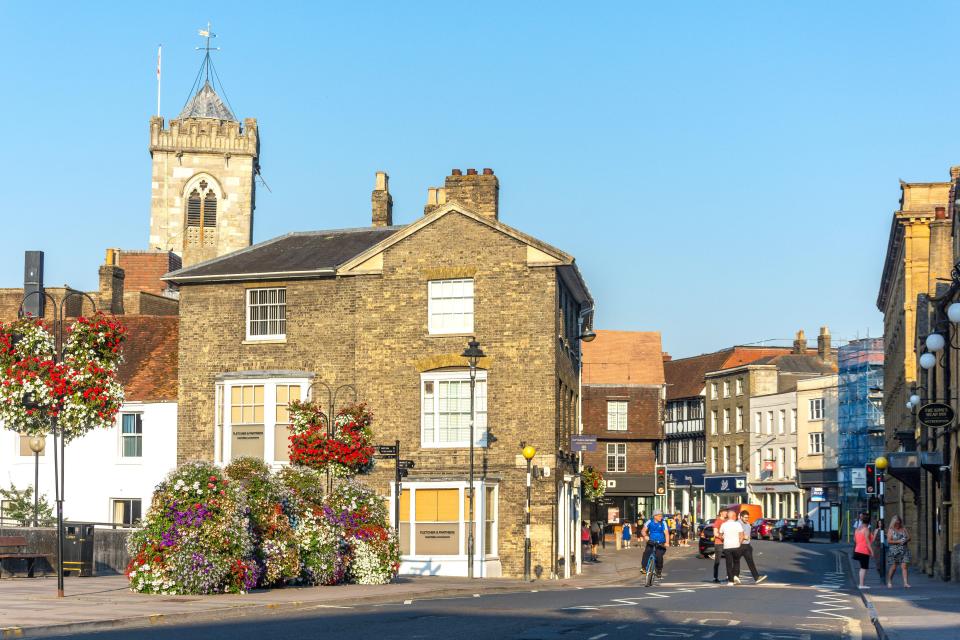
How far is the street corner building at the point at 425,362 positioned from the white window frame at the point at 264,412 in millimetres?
40

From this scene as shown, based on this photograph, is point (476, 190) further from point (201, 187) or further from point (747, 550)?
point (201, 187)

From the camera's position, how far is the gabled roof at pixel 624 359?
83.1 meters

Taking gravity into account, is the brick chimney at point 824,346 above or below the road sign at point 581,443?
above

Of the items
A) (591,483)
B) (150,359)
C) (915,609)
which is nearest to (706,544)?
(591,483)

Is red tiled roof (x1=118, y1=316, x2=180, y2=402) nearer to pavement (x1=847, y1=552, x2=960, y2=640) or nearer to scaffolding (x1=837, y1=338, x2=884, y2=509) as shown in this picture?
pavement (x1=847, y1=552, x2=960, y2=640)

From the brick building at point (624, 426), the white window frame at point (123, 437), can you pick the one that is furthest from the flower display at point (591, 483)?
the brick building at point (624, 426)

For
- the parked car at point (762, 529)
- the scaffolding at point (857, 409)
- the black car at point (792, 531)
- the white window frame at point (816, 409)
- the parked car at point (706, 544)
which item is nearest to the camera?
the parked car at point (706, 544)

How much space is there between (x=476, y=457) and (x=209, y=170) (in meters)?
62.9

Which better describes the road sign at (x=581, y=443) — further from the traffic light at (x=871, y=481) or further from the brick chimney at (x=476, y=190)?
the traffic light at (x=871, y=481)

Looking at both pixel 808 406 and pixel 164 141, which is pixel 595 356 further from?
pixel 164 141

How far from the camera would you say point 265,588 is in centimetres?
2739

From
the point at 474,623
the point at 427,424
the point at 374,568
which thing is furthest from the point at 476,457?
the point at 474,623

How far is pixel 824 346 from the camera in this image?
11844 centimetres

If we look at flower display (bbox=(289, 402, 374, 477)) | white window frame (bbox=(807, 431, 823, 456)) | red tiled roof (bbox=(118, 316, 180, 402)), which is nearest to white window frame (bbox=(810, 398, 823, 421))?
white window frame (bbox=(807, 431, 823, 456))
